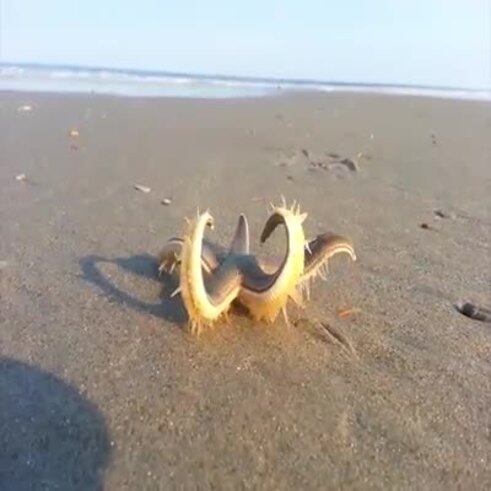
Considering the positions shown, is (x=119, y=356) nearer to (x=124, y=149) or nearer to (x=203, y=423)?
(x=203, y=423)

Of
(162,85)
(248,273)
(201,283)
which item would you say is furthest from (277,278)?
(162,85)

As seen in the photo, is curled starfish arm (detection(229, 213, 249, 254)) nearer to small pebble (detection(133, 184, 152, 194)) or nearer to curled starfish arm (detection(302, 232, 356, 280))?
curled starfish arm (detection(302, 232, 356, 280))

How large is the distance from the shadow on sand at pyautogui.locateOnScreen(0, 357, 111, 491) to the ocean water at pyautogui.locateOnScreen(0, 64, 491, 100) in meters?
8.16

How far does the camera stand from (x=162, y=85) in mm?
12172

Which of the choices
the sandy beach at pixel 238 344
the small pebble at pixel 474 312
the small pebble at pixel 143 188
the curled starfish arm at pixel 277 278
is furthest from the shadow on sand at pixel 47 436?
the small pebble at pixel 143 188

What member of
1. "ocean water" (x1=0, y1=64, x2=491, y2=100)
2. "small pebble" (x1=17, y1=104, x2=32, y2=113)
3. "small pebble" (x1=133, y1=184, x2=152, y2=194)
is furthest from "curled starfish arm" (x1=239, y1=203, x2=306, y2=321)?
"ocean water" (x1=0, y1=64, x2=491, y2=100)

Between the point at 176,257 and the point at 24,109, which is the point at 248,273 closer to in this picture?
the point at 176,257

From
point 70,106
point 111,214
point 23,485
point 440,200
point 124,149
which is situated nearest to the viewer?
point 23,485

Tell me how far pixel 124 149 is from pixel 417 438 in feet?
14.5

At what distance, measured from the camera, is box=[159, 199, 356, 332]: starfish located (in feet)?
8.07

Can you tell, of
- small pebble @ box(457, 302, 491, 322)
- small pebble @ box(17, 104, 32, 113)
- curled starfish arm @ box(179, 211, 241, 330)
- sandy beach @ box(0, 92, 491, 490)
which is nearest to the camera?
sandy beach @ box(0, 92, 491, 490)

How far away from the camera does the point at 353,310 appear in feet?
9.64

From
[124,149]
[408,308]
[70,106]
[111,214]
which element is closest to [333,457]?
[408,308]

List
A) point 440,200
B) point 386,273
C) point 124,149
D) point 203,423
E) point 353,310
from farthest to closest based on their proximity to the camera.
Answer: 1. point 124,149
2. point 440,200
3. point 386,273
4. point 353,310
5. point 203,423
